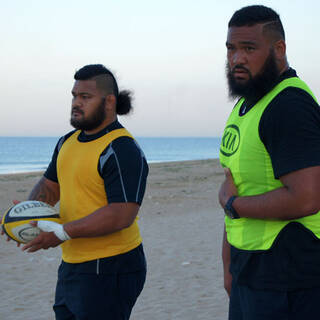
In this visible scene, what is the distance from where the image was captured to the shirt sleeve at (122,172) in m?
3.41

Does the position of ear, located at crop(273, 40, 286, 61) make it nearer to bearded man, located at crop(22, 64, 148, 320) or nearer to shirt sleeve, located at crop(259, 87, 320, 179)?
shirt sleeve, located at crop(259, 87, 320, 179)

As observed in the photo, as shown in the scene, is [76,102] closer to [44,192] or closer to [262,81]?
[44,192]

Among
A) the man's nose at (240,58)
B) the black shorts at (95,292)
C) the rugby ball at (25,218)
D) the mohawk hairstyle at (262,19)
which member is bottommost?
the black shorts at (95,292)

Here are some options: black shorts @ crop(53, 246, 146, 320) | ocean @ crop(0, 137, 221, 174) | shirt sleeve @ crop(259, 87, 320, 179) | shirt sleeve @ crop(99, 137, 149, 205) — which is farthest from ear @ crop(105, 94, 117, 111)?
ocean @ crop(0, 137, 221, 174)

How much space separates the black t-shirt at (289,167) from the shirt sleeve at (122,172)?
103 centimetres

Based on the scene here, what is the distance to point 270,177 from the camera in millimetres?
2512

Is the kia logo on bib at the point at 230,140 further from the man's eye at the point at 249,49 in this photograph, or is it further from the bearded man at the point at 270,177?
the man's eye at the point at 249,49

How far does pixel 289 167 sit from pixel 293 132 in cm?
16

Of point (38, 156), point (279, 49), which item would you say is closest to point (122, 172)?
point (279, 49)

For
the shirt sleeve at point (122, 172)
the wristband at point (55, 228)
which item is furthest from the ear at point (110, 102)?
the wristband at point (55, 228)

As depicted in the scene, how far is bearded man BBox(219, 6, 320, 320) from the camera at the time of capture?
2354 millimetres

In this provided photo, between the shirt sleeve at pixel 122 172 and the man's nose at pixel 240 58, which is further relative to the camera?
the shirt sleeve at pixel 122 172

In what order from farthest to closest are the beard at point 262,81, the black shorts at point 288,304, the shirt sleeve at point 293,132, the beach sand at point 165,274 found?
the beach sand at point 165,274, the beard at point 262,81, the black shorts at point 288,304, the shirt sleeve at point 293,132

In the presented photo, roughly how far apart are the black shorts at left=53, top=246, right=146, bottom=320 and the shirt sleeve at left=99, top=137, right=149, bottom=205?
486mm
